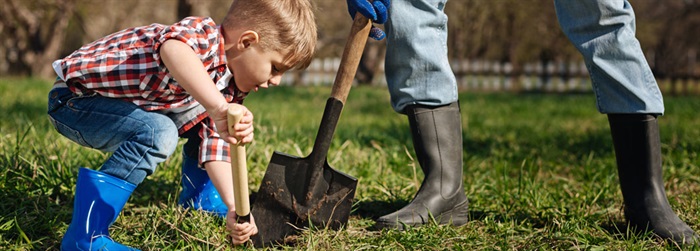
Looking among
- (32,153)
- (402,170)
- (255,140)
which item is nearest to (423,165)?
(402,170)

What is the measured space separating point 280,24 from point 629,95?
3.77ft

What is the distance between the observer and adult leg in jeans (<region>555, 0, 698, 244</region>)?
2.32 m

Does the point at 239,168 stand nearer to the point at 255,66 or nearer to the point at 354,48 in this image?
the point at 255,66

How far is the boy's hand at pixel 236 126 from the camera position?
177cm

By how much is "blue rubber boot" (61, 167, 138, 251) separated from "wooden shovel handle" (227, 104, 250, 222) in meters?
0.36

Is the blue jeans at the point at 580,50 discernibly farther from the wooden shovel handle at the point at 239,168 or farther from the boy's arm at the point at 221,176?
the wooden shovel handle at the point at 239,168

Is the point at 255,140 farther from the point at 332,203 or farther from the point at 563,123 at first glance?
the point at 563,123

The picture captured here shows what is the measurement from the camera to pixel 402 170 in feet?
11.1

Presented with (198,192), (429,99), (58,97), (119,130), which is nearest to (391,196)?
(429,99)

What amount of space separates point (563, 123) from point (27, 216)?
533 centimetres

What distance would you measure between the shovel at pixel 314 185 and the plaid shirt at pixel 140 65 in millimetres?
356

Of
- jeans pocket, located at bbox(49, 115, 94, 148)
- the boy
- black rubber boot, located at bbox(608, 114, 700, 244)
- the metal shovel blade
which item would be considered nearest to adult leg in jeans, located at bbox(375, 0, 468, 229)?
the metal shovel blade

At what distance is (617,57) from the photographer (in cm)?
233

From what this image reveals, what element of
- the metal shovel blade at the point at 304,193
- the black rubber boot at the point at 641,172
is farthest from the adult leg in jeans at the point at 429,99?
the black rubber boot at the point at 641,172
